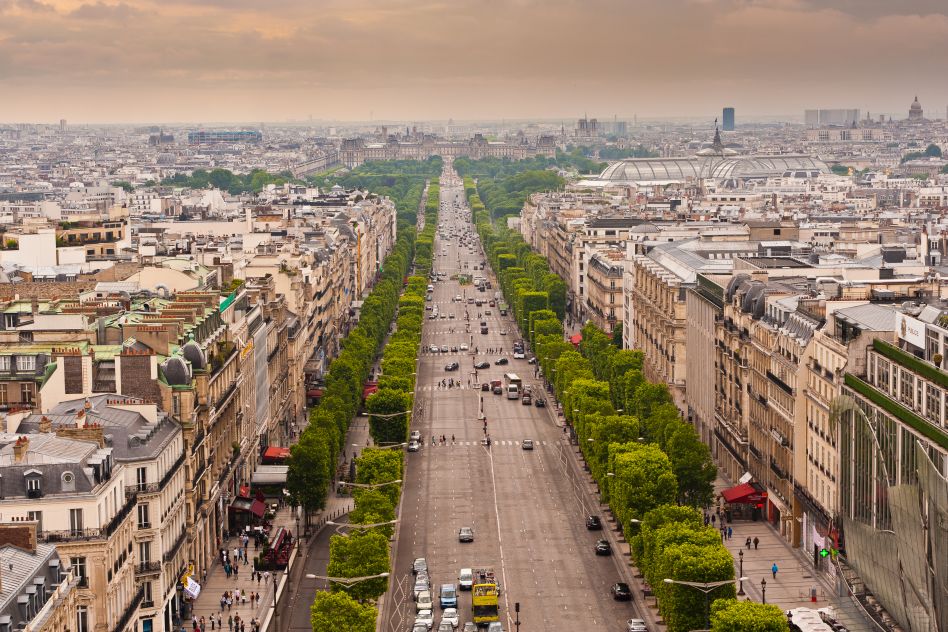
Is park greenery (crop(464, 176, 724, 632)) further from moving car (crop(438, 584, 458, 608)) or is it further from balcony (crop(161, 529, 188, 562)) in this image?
balcony (crop(161, 529, 188, 562))

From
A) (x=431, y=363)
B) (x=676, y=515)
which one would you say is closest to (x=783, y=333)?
(x=676, y=515)

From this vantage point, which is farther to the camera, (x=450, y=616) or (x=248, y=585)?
(x=248, y=585)

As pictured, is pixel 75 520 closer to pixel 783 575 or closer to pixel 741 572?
pixel 741 572

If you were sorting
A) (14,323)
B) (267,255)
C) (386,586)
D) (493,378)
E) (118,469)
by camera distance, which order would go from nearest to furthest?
(118,469) → (386,586) → (14,323) → (267,255) → (493,378)

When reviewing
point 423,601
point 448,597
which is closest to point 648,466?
point 448,597

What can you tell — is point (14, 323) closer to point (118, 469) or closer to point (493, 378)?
point (118, 469)

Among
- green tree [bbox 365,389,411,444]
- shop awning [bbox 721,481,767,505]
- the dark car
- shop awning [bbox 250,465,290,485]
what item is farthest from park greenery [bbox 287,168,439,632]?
shop awning [bbox 721,481,767,505]
